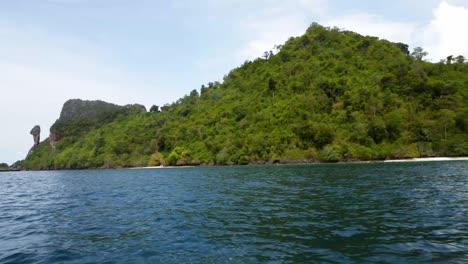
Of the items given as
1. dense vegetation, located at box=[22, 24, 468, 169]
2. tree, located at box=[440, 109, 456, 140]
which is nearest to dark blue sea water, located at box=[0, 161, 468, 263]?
dense vegetation, located at box=[22, 24, 468, 169]

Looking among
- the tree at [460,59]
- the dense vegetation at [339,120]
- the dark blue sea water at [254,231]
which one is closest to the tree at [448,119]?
the dense vegetation at [339,120]

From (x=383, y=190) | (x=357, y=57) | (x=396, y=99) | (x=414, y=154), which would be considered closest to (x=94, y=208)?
(x=383, y=190)

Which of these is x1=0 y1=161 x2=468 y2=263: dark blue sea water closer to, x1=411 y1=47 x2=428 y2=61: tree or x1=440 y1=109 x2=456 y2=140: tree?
x1=440 y1=109 x2=456 y2=140: tree

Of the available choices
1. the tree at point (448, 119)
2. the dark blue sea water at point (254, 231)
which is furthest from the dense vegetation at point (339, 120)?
the dark blue sea water at point (254, 231)

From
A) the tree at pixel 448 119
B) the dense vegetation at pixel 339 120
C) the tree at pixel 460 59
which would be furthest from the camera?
the tree at pixel 460 59

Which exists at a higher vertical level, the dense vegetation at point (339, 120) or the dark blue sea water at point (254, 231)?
the dense vegetation at point (339, 120)

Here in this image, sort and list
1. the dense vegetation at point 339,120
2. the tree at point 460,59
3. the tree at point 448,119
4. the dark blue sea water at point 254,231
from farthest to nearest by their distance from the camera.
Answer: the tree at point 460,59 < the dense vegetation at point 339,120 < the tree at point 448,119 < the dark blue sea water at point 254,231

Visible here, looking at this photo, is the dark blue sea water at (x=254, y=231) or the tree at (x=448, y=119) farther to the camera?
the tree at (x=448, y=119)

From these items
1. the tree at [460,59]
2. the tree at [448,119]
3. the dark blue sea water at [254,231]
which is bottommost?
the dark blue sea water at [254,231]

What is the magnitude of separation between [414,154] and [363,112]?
37.0m

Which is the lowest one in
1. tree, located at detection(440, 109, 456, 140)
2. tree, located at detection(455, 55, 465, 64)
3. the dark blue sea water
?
the dark blue sea water

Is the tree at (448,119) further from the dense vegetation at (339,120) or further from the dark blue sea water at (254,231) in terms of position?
the dark blue sea water at (254,231)

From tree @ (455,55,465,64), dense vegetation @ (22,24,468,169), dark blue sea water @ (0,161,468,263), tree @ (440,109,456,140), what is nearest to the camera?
dark blue sea water @ (0,161,468,263)

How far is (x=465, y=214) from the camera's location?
660 inches
